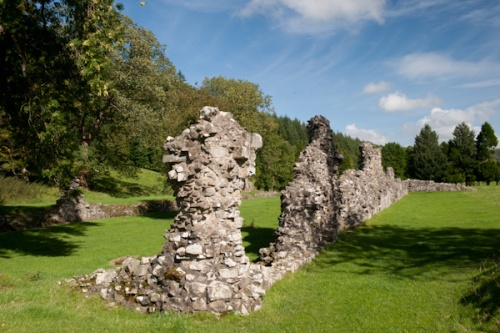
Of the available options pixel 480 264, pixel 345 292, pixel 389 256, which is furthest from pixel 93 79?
pixel 480 264

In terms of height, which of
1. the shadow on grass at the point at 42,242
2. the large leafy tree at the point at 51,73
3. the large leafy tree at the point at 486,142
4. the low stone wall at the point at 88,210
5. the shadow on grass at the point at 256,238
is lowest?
the shadow on grass at the point at 42,242

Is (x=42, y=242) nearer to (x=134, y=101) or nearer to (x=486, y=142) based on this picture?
(x=134, y=101)

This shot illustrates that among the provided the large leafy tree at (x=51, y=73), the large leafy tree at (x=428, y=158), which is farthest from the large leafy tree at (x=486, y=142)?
the large leafy tree at (x=51, y=73)

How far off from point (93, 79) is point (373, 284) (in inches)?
448

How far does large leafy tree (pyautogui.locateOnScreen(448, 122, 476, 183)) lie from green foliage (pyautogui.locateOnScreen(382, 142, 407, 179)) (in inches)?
452

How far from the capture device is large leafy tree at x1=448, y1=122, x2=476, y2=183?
6981 centimetres

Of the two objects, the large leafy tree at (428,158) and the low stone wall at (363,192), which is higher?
the large leafy tree at (428,158)

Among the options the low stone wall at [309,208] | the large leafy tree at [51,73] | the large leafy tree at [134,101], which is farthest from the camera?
the large leafy tree at [134,101]

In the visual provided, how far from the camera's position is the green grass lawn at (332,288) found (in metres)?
6.82

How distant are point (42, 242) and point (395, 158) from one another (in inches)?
3091

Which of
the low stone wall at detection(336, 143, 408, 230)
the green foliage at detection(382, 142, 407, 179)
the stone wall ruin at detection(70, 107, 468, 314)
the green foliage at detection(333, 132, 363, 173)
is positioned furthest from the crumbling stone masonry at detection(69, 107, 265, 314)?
the green foliage at detection(382, 142, 407, 179)

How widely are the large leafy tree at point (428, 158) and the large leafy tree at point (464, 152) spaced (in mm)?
2131

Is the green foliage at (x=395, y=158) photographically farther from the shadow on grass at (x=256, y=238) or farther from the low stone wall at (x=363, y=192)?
the shadow on grass at (x=256, y=238)

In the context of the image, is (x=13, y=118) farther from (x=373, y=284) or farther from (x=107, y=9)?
(x=373, y=284)
